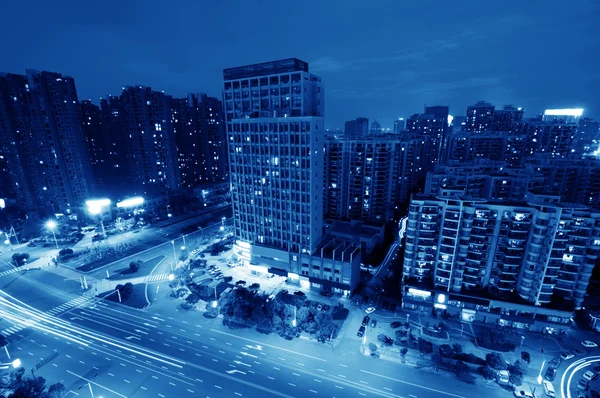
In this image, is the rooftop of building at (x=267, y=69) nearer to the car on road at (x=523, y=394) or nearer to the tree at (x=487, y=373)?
the tree at (x=487, y=373)

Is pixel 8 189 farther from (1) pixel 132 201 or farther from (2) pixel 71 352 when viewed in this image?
(2) pixel 71 352

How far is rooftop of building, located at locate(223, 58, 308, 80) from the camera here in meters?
68.3

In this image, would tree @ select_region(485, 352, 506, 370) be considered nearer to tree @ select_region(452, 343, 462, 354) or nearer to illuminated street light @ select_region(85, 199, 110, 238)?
tree @ select_region(452, 343, 462, 354)

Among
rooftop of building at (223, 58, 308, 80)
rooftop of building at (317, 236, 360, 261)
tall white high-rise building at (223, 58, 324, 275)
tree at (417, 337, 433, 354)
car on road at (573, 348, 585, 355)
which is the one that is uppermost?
rooftop of building at (223, 58, 308, 80)

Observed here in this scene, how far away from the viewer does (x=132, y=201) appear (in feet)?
421

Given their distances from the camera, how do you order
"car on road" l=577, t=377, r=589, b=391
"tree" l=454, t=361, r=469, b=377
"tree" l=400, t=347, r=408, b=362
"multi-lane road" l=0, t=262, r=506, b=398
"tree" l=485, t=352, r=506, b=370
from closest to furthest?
"car on road" l=577, t=377, r=589, b=391, "multi-lane road" l=0, t=262, r=506, b=398, "tree" l=454, t=361, r=469, b=377, "tree" l=485, t=352, r=506, b=370, "tree" l=400, t=347, r=408, b=362

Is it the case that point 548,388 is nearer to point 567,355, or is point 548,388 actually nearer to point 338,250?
point 567,355

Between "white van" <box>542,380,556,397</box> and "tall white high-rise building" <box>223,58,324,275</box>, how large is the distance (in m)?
51.4

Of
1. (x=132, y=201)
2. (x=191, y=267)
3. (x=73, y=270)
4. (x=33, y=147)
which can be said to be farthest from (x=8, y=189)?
(x=191, y=267)

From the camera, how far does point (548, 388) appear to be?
151ft

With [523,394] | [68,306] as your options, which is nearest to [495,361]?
[523,394]

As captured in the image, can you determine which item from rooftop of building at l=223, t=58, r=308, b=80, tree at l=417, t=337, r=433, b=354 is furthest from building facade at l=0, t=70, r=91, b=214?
tree at l=417, t=337, r=433, b=354

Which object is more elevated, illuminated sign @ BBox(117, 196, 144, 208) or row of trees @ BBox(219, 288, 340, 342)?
illuminated sign @ BBox(117, 196, 144, 208)

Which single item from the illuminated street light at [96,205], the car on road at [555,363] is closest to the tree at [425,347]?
the car on road at [555,363]
